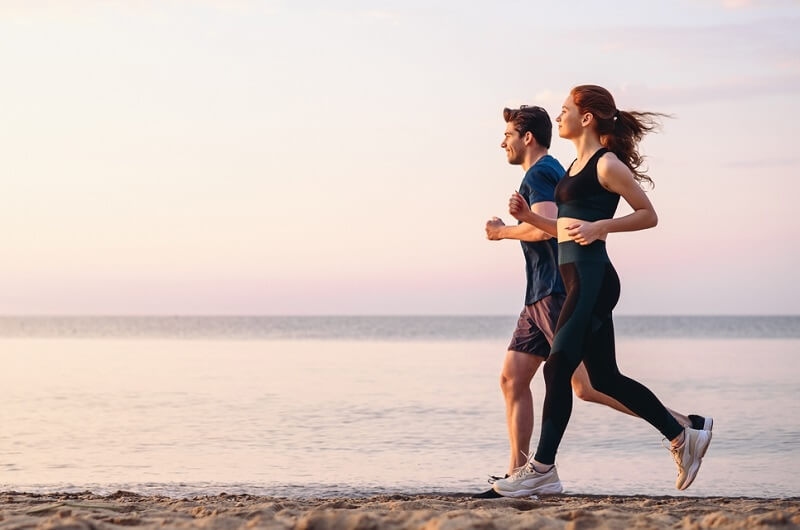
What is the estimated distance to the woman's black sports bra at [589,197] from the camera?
17.1 ft

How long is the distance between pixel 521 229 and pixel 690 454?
1429mm

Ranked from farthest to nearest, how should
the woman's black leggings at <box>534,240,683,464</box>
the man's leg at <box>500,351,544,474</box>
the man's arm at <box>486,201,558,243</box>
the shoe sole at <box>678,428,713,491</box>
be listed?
the man's leg at <box>500,351,544,474</box>
the man's arm at <box>486,201,558,243</box>
the shoe sole at <box>678,428,713,491</box>
the woman's black leggings at <box>534,240,683,464</box>

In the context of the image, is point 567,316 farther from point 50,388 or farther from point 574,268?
point 50,388

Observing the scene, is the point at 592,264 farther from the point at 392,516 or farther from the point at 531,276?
the point at 392,516

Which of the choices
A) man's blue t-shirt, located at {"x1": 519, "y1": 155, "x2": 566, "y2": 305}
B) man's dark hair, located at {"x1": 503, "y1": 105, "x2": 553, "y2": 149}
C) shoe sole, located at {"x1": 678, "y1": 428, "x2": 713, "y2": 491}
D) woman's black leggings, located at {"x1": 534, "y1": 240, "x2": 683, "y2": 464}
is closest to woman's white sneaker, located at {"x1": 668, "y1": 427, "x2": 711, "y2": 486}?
shoe sole, located at {"x1": 678, "y1": 428, "x2": 713, "y2": 491}

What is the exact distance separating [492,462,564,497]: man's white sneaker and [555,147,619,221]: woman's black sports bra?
1.29 meters

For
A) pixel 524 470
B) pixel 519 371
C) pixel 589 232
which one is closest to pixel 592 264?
pixel 589 232

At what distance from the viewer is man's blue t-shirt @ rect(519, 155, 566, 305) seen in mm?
5648

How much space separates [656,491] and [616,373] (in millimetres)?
1784

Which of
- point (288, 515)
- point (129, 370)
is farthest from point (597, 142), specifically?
point (129, 370)

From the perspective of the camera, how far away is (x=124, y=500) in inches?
222

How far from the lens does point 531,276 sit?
19.0 feet

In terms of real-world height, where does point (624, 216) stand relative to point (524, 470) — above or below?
above

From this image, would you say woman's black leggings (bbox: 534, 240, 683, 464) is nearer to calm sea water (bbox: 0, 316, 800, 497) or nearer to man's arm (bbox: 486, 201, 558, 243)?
man's arm (bbox: 486, 201, 558, 243)
